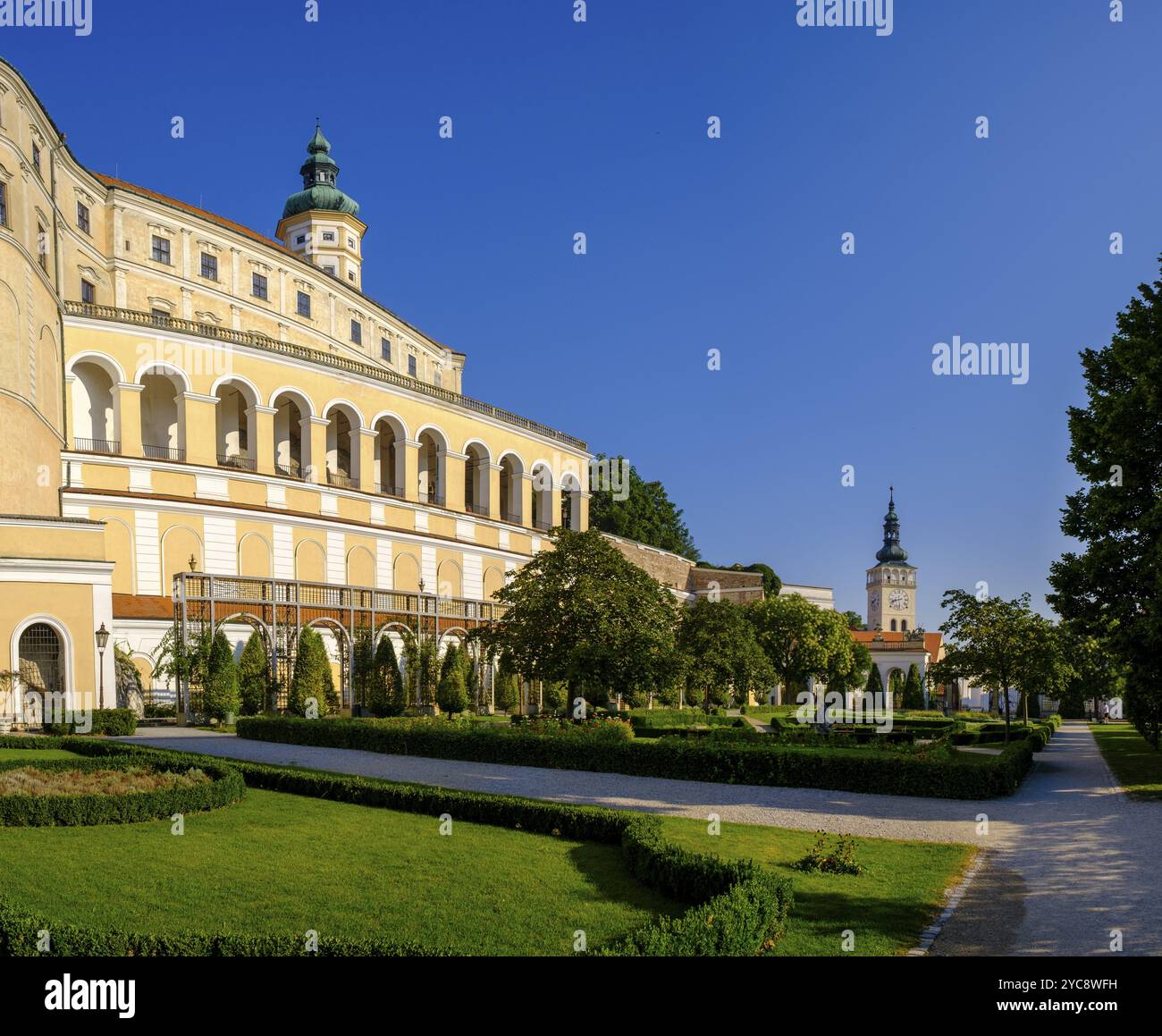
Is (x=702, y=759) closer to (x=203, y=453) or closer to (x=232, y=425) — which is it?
(x=203, y=453)

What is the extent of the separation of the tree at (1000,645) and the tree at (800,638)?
3345 cm

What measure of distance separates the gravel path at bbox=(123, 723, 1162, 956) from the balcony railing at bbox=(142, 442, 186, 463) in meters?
23.3

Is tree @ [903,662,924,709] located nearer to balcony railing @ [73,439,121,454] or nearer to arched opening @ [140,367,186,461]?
arched opening @ [140,367,186,461]

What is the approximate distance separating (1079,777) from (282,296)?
52.3m

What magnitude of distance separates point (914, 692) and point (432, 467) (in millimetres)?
43448

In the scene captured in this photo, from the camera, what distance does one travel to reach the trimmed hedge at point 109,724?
27.1 meters

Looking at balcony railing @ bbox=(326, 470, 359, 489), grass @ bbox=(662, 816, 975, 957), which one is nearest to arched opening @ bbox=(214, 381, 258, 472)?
balcony railing @ bbox=(326, 470, 359, 489)

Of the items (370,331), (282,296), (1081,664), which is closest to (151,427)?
(282,296)

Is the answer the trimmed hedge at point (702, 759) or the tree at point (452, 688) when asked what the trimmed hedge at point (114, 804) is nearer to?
the trimmed hedge at point (702, 759)

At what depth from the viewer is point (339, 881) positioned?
34.1ft

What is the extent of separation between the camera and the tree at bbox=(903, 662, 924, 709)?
257ft

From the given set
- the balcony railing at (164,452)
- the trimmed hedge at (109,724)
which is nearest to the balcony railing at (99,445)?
the balcony railing at (164,452)
